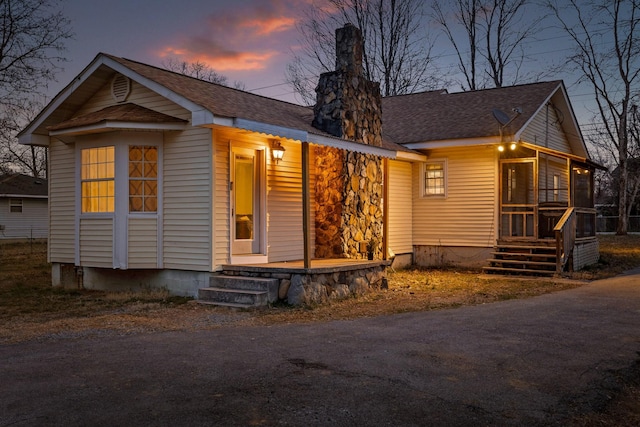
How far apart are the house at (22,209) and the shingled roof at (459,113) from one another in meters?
24.3

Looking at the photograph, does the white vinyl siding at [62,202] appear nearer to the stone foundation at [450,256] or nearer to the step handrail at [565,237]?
the stone foundation at [450,256]

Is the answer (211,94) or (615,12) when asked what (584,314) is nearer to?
(211,94)

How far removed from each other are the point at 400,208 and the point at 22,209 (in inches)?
1104

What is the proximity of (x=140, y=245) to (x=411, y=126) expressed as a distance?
32.0 feet

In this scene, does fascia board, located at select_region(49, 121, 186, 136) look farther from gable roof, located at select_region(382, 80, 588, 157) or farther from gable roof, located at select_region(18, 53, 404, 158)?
gable roof, located at select_region(382, 80, 588, 157)

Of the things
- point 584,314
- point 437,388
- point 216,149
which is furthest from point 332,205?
point 437,388

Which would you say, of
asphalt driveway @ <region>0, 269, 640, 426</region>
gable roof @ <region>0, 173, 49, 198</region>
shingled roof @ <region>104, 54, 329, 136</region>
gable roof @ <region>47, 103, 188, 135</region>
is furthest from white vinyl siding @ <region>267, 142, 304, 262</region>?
gable roof @ <region>0, 173, 49, 198</region>

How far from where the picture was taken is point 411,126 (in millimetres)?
17953

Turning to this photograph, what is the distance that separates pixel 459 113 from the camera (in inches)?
704

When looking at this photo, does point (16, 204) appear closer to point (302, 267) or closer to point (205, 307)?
point (205, 307)

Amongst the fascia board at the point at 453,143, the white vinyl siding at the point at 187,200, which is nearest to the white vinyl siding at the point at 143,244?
the white vinyl siding at the point at 187,200

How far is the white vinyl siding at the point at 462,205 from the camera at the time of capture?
16.2 meters

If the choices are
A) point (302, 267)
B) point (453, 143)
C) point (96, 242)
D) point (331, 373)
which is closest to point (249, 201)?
point (302, 267)

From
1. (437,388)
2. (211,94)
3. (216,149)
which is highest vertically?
(211,94)
